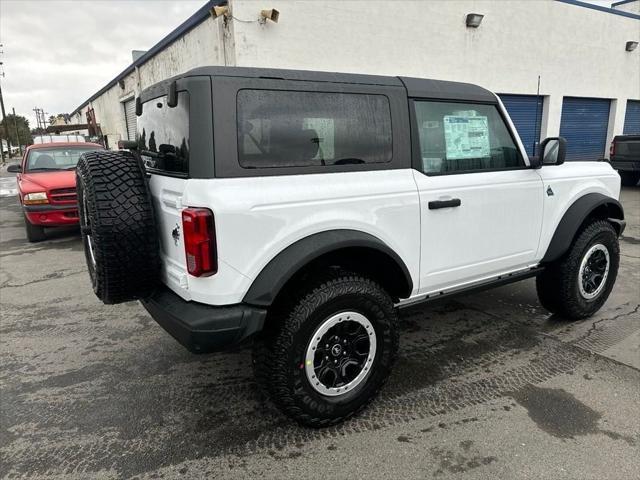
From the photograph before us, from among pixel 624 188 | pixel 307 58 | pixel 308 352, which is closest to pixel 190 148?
pixel 308 352

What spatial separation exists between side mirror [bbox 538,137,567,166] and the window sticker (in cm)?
47

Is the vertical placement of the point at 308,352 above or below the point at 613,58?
below

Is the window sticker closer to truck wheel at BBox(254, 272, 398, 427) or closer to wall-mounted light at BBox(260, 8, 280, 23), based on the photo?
truck wheel at BBox(254, 272, 398, 427)

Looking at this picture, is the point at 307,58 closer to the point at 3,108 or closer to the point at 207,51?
the point at 207,51

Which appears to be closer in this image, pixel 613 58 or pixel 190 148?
pixel 190 148

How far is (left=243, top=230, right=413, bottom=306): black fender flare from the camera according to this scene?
2.25 metres

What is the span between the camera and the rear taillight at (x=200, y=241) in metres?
2.13

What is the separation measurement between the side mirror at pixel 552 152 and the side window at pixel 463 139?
6.6 inches

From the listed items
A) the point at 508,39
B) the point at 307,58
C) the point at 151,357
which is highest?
the point at 508,39

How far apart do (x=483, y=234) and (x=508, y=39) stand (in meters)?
11.4

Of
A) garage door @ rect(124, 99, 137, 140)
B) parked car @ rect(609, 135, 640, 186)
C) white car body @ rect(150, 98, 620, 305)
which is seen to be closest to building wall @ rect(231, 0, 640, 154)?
parked car @ rect(609, 135, 640, 186)

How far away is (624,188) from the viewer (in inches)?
503

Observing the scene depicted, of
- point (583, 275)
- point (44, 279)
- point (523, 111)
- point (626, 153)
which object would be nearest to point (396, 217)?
point (583, 275)

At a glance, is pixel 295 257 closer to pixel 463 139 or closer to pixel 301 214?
pixel 301 214
